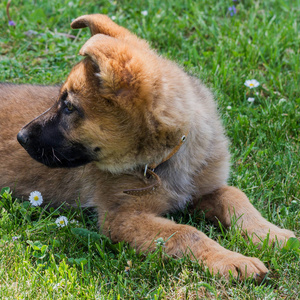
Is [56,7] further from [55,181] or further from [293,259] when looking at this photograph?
[293,259]

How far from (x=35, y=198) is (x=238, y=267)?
4.98 ft

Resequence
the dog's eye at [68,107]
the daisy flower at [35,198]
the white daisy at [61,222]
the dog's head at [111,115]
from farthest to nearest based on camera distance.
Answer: the daisy flower at [35,198], the white daisy at [61,222], the dog's eye at [68,107], the dog's head at [111,115]

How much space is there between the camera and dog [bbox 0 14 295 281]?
9.28 ft

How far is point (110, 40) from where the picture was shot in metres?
2.88

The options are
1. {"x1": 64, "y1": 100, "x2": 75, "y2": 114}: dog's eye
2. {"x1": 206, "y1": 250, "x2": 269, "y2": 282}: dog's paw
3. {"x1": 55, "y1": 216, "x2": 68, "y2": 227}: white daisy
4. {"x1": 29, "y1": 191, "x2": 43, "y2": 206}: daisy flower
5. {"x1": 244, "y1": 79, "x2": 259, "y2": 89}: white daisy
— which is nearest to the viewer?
{"x1": 206, "y1": 250, "x2": 269, "y2": 282}: dog's paw

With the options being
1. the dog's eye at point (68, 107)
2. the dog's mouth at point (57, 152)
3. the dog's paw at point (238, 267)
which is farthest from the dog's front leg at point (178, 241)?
the dog's eye at point (68, 107)

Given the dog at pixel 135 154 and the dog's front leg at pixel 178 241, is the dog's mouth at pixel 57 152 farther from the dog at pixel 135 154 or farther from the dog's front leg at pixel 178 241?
the dog's front leg at pixel 178 241

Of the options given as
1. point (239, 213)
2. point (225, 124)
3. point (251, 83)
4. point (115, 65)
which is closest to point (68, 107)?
point (115, 65)

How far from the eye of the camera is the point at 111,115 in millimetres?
2896

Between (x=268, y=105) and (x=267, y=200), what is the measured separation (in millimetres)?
1072

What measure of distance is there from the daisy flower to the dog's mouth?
359mm

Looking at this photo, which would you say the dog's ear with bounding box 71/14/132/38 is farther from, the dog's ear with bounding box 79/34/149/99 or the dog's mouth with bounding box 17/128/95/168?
the dog's mouth with bounding box 17/128/95/168

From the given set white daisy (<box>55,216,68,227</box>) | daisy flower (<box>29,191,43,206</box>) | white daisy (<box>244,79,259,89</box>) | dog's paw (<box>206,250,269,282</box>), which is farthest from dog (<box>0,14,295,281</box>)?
white daisy (<box>244,79,259,89</box>)

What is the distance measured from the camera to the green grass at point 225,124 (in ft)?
8.80
